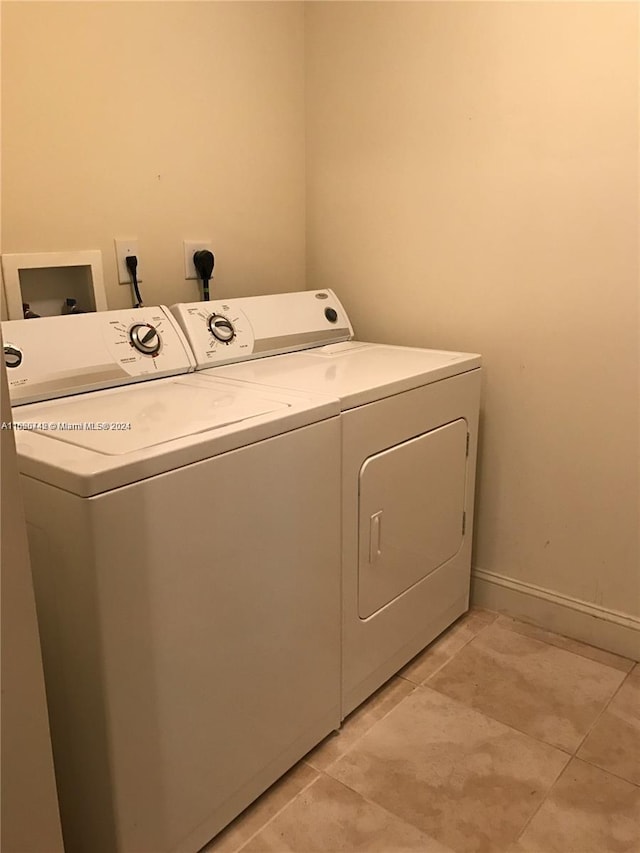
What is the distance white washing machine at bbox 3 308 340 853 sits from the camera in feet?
3.29

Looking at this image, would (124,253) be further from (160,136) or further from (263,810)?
(263,810)

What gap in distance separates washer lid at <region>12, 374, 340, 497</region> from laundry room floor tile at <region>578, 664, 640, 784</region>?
94 centimetres

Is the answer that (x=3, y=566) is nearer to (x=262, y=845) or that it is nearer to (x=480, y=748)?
(x=262, y=845)

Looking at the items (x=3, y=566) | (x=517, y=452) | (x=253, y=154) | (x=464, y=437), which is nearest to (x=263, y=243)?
(x=253, y=154)

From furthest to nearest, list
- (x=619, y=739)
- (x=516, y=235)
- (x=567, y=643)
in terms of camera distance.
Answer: (x=567, y=643) → (x=516, y=235) → (x=619, y=739)

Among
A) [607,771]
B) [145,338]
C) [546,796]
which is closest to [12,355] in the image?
[145,338]

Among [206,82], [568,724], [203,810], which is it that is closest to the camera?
[203,810]

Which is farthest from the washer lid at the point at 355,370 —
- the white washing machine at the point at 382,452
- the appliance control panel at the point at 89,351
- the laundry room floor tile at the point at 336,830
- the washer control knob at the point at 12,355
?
the laundry room floor tile at the point at 336,830

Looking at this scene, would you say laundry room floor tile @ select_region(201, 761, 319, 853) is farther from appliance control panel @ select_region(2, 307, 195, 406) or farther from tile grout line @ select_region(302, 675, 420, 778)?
appliance control panel @ select_region(2, 307, 195, 406)

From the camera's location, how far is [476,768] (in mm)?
1458

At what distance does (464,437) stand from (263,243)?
33.6 inches

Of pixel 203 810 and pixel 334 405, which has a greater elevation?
A: pixel 334 405

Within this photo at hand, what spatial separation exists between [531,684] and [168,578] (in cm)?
110

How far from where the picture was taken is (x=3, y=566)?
0.82 metres
